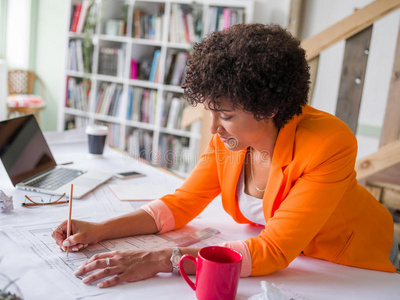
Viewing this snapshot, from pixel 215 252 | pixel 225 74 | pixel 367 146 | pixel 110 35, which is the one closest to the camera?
pixel 215 252

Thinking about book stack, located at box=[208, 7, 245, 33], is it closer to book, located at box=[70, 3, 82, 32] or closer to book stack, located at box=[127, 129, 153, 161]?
book stack, located at box=[127, 129, 153, 161]

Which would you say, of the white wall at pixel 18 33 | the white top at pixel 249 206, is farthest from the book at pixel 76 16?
the white top at pixel 249 206

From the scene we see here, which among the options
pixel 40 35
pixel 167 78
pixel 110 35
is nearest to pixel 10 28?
pixel 40 35

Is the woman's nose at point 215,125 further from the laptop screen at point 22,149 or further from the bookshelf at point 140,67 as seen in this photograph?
the bookshelf at point 140,67

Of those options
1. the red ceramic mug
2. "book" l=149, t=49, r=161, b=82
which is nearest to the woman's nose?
the red ceramic mug

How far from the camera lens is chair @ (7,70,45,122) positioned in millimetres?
4285

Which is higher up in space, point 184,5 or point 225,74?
point 184,5

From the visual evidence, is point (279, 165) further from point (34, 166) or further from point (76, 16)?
point (76, 16)

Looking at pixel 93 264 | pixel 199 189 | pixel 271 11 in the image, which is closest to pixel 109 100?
pixel 271 11

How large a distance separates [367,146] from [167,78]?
1.85 meters

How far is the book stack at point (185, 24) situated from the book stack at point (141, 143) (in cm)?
98

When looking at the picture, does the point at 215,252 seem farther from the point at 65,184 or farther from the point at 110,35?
the point at 110,35

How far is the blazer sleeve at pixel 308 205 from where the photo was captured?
96 cm

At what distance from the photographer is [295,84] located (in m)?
1.01
